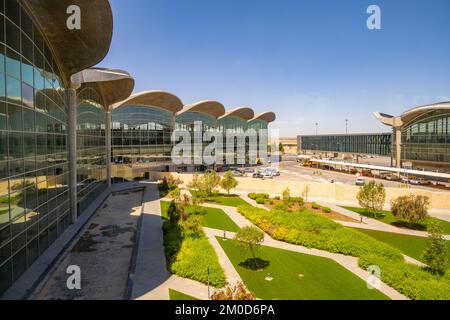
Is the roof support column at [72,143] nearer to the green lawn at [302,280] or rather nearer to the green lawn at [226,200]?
the green lawn at [302,280]

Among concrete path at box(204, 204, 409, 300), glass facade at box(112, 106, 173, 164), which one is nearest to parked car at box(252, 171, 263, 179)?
glass facade at box(112, 106, 173, 164)

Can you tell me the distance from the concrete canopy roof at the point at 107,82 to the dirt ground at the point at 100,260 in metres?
10.7

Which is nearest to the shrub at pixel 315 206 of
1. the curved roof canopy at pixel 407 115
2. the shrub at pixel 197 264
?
the shrub at pixel 197 264

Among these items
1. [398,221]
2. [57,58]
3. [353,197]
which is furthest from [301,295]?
[353,197]

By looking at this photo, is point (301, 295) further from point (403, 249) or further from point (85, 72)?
point (85, 72)

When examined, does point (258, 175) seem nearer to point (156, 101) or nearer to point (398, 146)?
point (156, 101)

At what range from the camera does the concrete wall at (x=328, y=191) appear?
2706 centimetres

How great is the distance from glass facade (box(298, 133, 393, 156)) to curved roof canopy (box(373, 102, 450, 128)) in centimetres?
669

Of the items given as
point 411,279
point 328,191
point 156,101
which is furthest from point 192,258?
point 156,101

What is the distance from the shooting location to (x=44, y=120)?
16344 mm

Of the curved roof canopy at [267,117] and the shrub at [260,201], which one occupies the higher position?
the curved roof canopy at [267,117]

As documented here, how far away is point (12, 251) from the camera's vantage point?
477 inches

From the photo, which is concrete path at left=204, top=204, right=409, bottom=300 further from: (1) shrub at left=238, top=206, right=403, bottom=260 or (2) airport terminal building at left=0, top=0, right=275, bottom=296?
(2) airport terminal building at left=0, top=0, right=275, bottom=296

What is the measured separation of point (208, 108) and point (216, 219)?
121 ft
